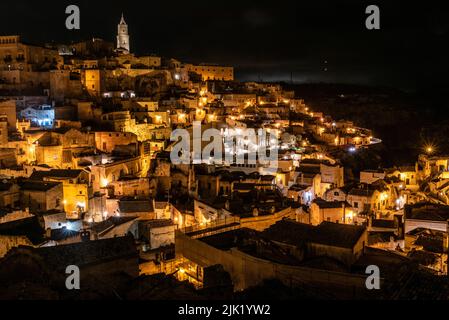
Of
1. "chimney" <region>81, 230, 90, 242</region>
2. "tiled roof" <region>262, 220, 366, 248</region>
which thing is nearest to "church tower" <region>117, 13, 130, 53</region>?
"chimney" <region>81, 230, 90, 242</region>

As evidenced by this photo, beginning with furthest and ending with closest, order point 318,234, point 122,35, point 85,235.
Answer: point 122,35 → point 85,235 → point 318,234

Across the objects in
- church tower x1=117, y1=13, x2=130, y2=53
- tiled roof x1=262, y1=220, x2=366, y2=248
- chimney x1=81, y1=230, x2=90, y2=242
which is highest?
church tower x1=117, y1=13, x2=130, y2=53

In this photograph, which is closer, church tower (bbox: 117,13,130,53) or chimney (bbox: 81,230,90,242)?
chimney (bbox: 81,230,90,242)

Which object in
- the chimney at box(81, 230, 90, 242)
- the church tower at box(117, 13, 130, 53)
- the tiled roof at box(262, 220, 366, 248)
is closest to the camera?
the tiled roof at box(262, 220, 366, 248)

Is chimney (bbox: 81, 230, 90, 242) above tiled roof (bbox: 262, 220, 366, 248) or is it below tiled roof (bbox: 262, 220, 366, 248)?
below

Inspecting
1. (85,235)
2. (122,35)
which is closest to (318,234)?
(85,235)

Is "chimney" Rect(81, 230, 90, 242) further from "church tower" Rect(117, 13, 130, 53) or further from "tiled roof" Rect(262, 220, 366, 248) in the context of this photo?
"church tower" Rect(117, 13, 130, 53)

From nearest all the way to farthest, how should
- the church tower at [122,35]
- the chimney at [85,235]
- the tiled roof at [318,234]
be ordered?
the tiled roof at [318,234]
the chimney at [85,235]
the church tower at [122,35]

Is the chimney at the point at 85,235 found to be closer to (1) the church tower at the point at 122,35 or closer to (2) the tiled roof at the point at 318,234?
(2) the tiled roof at the point at 318,234

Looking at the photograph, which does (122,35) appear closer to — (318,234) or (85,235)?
(85,235)

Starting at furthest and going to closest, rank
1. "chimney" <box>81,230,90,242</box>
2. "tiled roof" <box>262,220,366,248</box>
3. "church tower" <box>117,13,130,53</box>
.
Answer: "church tower" <box>117,13,130,53</box>, "chimney" <box>81,230,90,242</box>, "tiled roof" <box>262,220,366,248</box>

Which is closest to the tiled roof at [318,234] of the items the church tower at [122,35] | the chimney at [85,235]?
the chimney at [85,235]

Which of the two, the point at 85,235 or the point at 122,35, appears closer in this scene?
the point at 85,235
